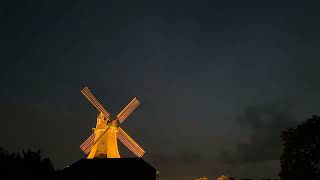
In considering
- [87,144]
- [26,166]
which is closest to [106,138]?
[87,144]

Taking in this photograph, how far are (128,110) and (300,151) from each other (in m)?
46.2

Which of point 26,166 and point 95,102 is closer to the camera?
point 26,166

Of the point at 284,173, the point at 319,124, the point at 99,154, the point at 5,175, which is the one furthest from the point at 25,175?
the point at 99,154

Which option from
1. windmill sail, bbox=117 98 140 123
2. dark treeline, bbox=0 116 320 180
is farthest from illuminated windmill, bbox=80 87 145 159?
dark treeline, bbox=0 116 320 180

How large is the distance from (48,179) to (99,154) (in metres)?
38.6

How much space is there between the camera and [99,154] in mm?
83000

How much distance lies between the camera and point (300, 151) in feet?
167

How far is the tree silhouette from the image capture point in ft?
160

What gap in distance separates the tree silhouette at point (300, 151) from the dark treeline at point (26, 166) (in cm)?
2564

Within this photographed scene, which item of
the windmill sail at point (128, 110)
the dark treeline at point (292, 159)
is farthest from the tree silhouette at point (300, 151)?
the windmill sail at point (128, 110)

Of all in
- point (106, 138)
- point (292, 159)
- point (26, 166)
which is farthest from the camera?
point (106, 138)

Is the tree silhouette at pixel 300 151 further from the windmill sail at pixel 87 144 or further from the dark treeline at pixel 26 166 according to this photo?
the windmill sail at pixel 87 144

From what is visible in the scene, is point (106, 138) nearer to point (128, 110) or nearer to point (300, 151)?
point (128, 110)

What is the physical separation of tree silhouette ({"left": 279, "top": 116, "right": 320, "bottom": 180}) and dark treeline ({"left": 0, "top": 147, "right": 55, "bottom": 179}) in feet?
84.1
